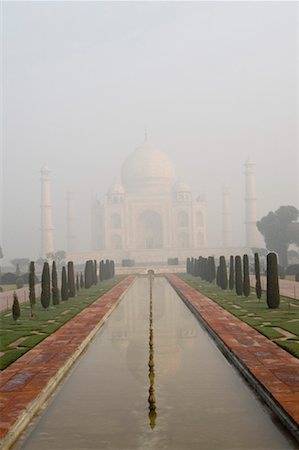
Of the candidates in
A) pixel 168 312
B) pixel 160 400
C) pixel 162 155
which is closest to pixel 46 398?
pixel 160 400

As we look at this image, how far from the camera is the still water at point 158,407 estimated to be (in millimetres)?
4488

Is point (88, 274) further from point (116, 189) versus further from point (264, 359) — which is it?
point (116, 189)

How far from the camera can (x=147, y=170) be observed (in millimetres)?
55219

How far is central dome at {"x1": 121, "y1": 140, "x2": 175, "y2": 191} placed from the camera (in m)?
55.2

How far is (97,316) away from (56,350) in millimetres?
4259

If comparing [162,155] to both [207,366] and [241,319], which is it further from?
[207,366]

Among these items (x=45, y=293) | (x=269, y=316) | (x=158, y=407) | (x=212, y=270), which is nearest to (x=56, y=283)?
(x=45, y=293)

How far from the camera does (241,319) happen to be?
11.3 metres

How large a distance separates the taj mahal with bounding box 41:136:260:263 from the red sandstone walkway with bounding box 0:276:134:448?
38.0 metres

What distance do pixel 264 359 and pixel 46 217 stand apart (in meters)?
44.7

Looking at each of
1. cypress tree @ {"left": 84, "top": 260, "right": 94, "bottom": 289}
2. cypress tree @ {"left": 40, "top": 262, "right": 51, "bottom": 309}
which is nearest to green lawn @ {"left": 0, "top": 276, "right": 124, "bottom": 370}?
cypress tree @ {"left": 40, "top": 262, "right": 51, "bottom": 309}

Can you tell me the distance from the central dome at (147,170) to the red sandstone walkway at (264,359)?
43598mm

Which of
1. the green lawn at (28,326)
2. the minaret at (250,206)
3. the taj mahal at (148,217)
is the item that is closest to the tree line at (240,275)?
the green lawn at (28,326)

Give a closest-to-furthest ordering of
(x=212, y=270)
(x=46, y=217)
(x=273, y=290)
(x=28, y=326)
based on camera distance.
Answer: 1. (x=28, y=326)
2. (x=273, y=290)
3. (x=212, y=270)
4. (x=46, y=217)
